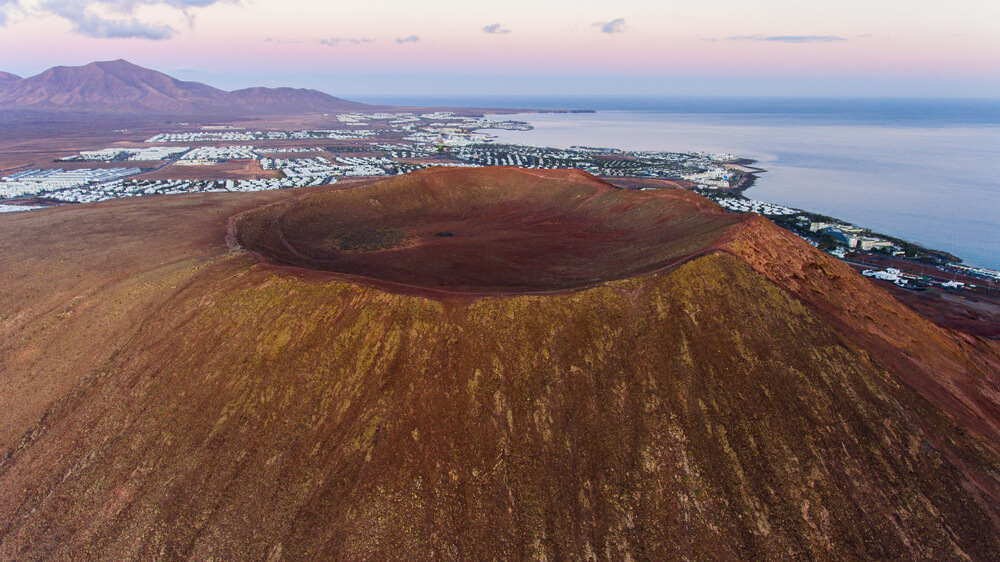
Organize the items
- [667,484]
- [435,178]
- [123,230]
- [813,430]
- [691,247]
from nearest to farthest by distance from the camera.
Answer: [667,484] → [813,430] → [691,247] → [123,230] → [435,178]

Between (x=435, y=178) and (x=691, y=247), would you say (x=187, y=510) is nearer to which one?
(x=691, y=247)

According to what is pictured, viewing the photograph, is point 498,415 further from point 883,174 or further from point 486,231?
point 883,174

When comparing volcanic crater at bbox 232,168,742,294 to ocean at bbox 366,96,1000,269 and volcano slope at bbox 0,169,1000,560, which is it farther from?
ocean at bbox 366,96,1000,269

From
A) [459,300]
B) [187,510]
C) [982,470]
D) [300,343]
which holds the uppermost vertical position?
[459,300]

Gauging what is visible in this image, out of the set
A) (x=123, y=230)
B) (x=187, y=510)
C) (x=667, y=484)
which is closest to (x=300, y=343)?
(x=187, y=510)

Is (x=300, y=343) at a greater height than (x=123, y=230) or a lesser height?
lesser
